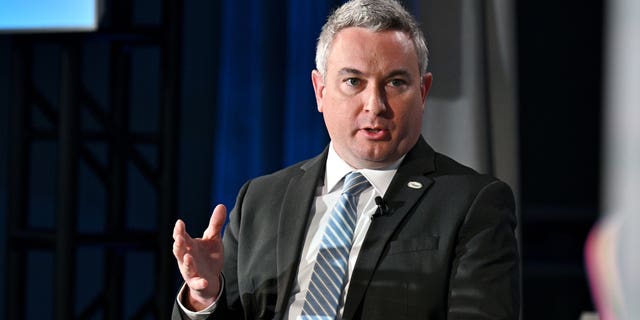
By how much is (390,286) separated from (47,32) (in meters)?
2.00

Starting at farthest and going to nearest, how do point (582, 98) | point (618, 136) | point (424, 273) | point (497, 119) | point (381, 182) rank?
point (582, 98) → point (497, 119) → point (381, 182) → point (424, 273) → point (618, 136)

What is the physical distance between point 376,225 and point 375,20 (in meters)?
0.33

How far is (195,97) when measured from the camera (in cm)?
340

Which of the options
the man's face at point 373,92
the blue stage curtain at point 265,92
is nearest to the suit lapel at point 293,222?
the man's face at point 373,92

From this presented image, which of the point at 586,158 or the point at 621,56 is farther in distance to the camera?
the point at 586,158

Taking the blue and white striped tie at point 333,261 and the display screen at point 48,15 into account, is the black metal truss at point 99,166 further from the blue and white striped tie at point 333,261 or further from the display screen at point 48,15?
the blue and white striped tie at point 333,261

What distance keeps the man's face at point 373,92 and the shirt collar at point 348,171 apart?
0.11ft

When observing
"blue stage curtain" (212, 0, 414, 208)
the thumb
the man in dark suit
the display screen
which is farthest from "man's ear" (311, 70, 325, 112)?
the display screen

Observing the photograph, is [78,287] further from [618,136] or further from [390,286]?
[618,136]

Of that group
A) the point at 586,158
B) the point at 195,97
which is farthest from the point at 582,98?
the point at 195,97

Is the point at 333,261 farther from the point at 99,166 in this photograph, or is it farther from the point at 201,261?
the point at 99,166

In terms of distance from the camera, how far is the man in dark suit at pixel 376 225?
4.08ft

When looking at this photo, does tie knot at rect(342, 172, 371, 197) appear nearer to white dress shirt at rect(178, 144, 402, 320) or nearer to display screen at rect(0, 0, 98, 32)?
white dress shirt at rect(178, 144, 402, 320)

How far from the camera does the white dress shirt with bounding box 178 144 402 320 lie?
51.6 inches
